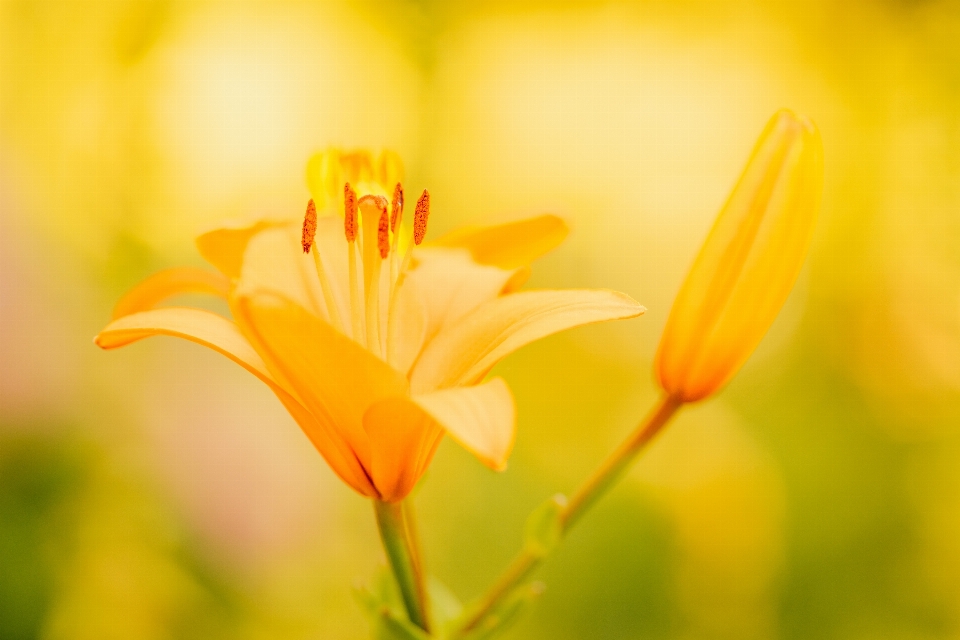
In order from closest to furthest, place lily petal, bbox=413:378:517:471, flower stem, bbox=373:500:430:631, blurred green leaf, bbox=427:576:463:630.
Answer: lily petal, bbox=413:378:517:471, flower stem, bbox=373:500:430:631, blurred green leaf, bbox=427:576:463:630

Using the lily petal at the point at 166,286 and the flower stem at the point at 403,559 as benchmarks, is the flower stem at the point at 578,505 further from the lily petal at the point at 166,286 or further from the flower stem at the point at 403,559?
the lily petal at the point at 166,286

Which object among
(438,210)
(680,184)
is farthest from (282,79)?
(680,184)

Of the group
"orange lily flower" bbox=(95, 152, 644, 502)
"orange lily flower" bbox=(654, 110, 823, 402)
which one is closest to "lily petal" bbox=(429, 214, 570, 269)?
"orange lily flower" bbox=(95, 152, 644, 502)

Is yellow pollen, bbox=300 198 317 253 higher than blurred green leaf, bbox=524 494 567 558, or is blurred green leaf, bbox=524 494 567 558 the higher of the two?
yellow pollen, bbox=300 198 317 253

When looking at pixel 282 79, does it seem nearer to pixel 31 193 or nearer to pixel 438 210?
pixel 438 210

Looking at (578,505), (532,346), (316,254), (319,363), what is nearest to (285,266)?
(316,254)

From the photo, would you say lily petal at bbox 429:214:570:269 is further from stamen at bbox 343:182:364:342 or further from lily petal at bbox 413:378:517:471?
lily petal at bbox 413:378:517:471

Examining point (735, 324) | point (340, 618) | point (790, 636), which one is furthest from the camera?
point (790, 636)
